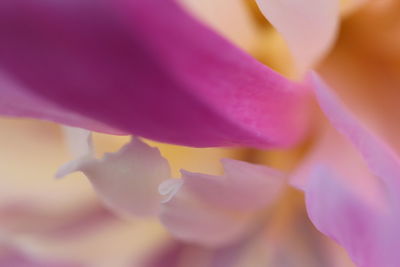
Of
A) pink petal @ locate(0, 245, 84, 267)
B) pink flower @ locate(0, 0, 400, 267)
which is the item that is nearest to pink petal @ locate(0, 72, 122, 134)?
pink flower @ locate(0, 0, 400, 267)

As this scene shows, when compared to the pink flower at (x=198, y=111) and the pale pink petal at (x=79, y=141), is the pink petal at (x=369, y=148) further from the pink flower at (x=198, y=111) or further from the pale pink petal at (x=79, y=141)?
the pale pink petal at (x=79, y=141)

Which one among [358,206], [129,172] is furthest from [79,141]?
[358,206]

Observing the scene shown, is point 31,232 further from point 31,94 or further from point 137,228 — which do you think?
point 31,94

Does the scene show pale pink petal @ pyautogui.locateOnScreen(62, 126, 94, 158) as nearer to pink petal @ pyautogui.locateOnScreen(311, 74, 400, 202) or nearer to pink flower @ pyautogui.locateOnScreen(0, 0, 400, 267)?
pink flower @ pyautogui.locateOnScreen(0, 0, 400, 267)

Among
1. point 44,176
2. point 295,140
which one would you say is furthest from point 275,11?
point 44,176

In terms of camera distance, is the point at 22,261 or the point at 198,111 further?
the point at 22,261

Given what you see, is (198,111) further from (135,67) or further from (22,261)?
(22,261)
